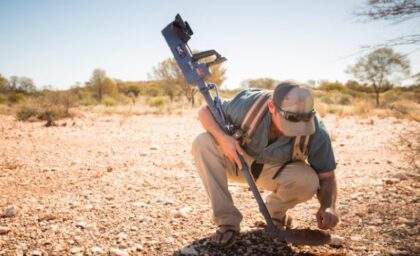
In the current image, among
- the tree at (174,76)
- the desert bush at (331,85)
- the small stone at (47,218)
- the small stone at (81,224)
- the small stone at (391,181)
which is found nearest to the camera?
the small stone at (81,224)

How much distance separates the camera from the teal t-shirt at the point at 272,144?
2.16 m

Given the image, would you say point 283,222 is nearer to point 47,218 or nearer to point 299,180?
point 299,180

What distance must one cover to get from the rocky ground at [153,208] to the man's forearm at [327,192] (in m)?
0.36

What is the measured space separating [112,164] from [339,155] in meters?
3.69

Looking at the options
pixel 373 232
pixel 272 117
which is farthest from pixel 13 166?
pixel 373 232

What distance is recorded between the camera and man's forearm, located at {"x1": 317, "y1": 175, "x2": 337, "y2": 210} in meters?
2.09

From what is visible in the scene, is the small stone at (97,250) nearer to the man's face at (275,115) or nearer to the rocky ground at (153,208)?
the rocky ground at (153,208)

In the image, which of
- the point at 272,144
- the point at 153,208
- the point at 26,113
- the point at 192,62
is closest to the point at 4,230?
the point at 153,208

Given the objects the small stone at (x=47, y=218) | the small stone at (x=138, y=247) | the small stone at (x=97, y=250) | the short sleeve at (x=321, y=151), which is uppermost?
the short sleeve at (x=321, y=151)

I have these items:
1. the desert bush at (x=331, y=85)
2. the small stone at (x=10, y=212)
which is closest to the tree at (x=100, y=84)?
the desert bush at (x=331, y=85)

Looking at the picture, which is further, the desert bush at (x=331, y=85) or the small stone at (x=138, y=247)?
the desert bush at (x=331, y=85)

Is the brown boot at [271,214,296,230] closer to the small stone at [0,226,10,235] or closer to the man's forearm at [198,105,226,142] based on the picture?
the man's forearm at [198,105,226,142]

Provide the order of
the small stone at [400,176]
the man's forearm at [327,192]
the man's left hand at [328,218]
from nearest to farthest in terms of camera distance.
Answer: the man's left hand at [328,218] → the man's forearm at [327,192] → the small stone at [400,176]

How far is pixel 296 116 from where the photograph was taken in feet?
6.61
